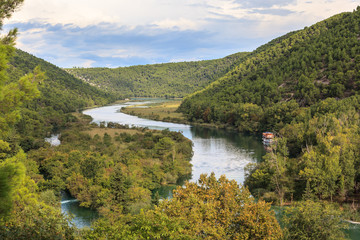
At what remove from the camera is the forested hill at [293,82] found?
103 m

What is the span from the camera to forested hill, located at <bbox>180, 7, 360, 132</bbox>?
102562mm

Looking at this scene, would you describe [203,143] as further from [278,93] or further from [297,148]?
[278,93]

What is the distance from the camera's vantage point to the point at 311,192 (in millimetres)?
40438

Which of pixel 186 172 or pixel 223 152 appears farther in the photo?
pixel 223 152

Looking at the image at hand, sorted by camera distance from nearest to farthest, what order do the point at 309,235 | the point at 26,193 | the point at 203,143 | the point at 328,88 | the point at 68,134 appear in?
the point at 309,235
the point at 26,193
the point at 68,134
the point at 203,143
the point at 328,88

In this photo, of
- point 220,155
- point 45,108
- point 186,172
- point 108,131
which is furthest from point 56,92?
point 186,172

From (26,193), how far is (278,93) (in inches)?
4089

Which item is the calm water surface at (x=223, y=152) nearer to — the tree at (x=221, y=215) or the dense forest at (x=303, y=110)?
the dense forest at (x=303, y=110)

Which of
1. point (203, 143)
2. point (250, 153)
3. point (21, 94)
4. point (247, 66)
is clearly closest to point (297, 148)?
point (250, 153)

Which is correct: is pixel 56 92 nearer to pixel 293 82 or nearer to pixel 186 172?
pixel 293 82

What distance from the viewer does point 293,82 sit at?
401ft

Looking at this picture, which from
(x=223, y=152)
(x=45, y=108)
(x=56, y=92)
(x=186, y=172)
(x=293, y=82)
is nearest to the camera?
(x=186, y=172)

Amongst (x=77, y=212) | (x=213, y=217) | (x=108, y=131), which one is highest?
(x=213, y=217)

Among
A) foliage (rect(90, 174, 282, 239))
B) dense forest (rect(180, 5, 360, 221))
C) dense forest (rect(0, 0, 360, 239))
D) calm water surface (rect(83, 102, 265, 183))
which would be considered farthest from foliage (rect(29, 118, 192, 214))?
dense forest (rect(180, 5, 360, 221))
